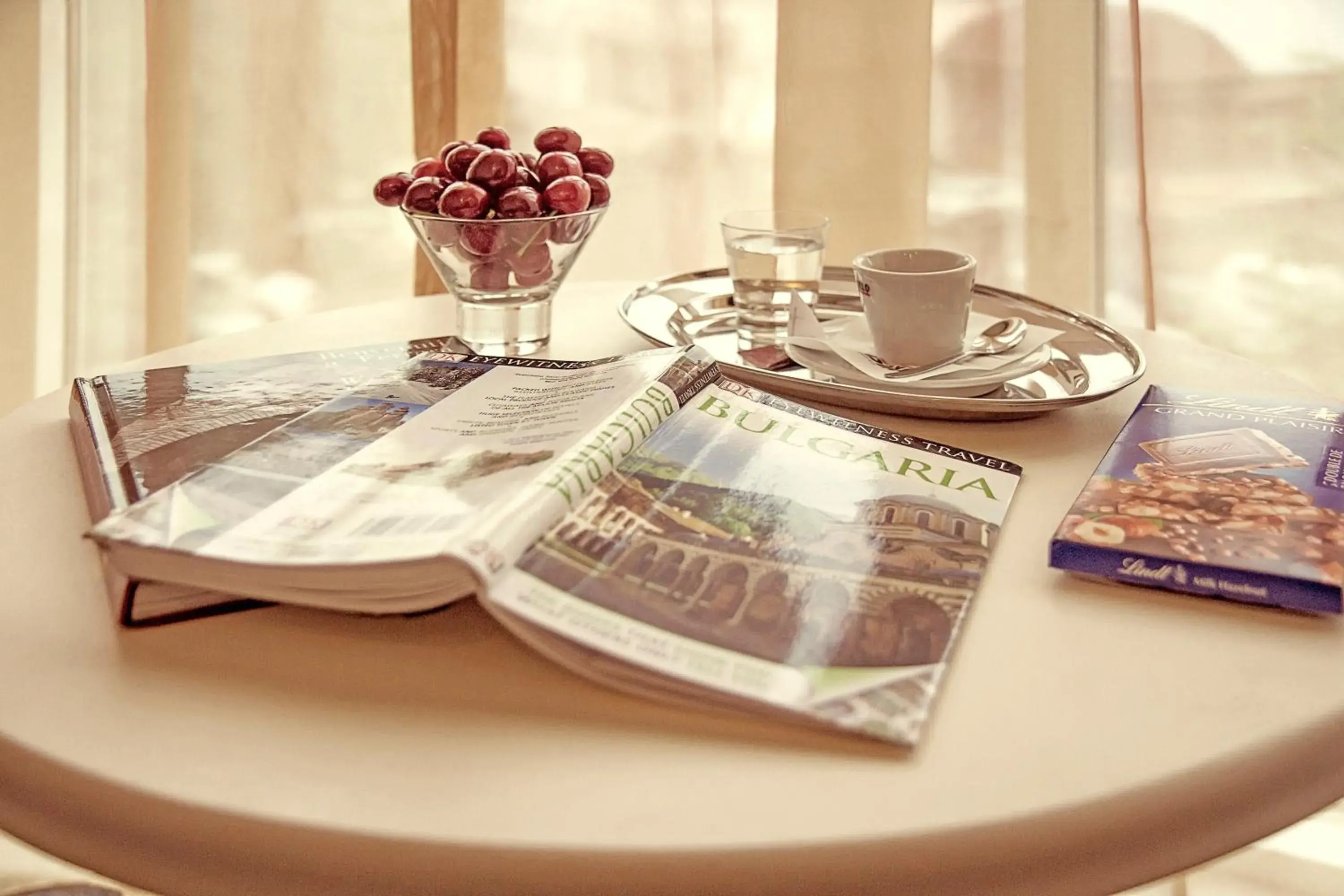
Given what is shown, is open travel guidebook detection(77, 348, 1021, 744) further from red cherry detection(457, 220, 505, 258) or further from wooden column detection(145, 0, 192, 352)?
wooden column detection(145, 0, 192, 352)

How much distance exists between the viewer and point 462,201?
2.66 feet

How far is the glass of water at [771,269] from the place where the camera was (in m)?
0.93

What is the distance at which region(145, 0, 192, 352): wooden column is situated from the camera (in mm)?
1699

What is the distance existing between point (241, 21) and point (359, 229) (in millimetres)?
332

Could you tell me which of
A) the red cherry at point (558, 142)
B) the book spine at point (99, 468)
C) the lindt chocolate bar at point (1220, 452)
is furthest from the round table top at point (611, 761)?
the red cherry at point (558, 142)

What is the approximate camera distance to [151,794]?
396mm

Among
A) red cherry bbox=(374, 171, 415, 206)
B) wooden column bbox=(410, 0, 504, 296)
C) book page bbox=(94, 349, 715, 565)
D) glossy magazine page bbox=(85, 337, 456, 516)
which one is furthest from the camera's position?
wooden column bbox=(410, 0, 504, 296)

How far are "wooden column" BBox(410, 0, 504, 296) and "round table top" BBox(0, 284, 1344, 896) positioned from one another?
118cm

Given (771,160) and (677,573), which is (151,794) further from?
(771,160)

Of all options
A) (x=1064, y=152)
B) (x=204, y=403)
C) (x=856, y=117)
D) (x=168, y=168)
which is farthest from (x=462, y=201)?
(x=168, y=168)

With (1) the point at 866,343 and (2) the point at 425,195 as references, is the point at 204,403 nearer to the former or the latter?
(2) the point at 425,195

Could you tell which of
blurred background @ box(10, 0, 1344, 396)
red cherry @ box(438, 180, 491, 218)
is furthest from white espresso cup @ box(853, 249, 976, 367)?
blurred background @ box(10, 0, 1344, 396)

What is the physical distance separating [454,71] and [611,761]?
1.36 metres

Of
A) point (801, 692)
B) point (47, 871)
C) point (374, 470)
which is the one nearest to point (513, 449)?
point (374, 470)
